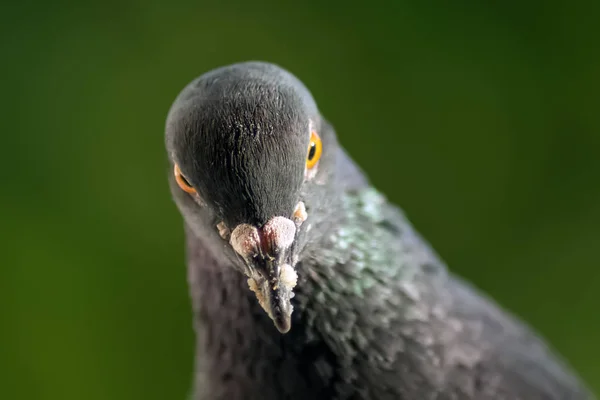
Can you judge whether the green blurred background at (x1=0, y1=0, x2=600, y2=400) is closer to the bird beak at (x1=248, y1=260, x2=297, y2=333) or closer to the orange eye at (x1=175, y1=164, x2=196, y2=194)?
the orange eye at (x1=175, y1=164, x2=196, y2=194)

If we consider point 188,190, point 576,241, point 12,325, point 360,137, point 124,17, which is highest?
point 576,241

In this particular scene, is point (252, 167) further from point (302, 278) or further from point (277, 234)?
point (302, 278)

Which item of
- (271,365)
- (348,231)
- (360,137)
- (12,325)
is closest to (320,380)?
(271,365)

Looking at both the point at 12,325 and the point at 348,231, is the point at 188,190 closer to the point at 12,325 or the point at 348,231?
the point at 348,231

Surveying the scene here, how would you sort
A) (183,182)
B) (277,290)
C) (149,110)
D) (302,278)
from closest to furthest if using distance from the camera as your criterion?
(277,290) → (183,182) → (302,278) → (149,110)

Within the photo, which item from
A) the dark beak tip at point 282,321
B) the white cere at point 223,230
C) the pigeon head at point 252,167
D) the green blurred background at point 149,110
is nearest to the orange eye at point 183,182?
the pigeon head at point 252,167

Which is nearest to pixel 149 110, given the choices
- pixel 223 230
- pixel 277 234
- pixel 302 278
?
pixel 302 278
